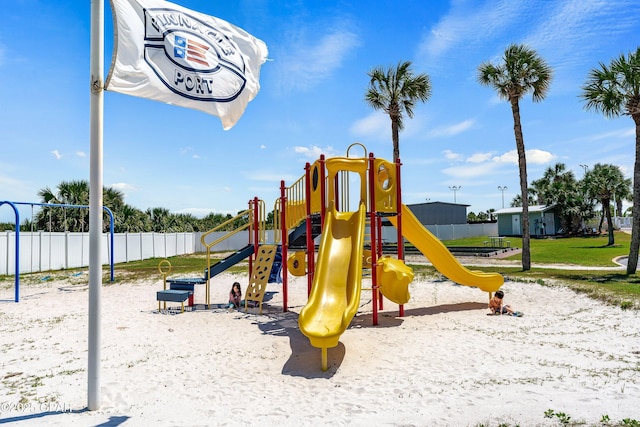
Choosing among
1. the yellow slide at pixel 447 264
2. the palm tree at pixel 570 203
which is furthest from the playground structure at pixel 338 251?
the palm tree at pixel 570 203

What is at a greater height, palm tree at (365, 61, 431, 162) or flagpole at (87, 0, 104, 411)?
palm tree at (365, 61, 431, 162)

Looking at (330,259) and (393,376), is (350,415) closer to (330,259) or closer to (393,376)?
(393,376)

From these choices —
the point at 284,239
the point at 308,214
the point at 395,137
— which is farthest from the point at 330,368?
the point at 395,137

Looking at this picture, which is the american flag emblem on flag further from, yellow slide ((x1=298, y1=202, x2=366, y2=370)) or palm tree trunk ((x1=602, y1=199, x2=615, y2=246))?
palm tree trunk ((x1=602, y1=199, x2=615, y2=246))

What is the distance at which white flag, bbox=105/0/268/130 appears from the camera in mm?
4879

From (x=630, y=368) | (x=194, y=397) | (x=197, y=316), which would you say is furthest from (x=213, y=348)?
(x=630, y=368)

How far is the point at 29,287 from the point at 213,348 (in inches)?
540

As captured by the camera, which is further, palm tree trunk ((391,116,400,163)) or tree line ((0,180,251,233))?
tree line ((0,180,251,233))

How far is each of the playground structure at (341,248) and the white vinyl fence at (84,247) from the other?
52.9ft

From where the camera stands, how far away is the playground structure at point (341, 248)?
25.7 feet

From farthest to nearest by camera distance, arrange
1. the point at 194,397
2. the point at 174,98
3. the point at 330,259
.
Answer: the point at 330,259, the point at 194,397, the point at 174,98

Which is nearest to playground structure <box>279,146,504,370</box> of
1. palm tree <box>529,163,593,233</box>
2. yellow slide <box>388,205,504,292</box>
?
yellow slide <box>388,205,504,292</box>

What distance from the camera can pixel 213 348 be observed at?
8227 mm

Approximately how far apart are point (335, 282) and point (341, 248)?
117 centimetres
